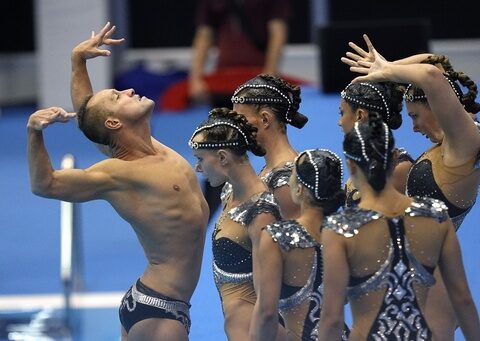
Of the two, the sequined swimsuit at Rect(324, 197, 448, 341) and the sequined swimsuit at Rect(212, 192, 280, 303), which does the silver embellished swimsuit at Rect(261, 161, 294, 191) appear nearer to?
the sequined swimsuit at Rect(212, 192, 280, 303)

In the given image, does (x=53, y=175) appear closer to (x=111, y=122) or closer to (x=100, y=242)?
(x=111, y=122)

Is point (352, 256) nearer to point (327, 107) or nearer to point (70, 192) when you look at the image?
point (70, 192)

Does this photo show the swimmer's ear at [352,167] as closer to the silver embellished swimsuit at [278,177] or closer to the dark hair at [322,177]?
the dark hair at [322,177]

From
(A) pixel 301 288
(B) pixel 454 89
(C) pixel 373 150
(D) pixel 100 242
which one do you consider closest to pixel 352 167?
(C) pixel 373 150

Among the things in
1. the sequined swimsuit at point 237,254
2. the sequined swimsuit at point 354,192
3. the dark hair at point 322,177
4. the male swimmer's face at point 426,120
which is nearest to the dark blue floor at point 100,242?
→ the sequined swimsuit at point 237,254

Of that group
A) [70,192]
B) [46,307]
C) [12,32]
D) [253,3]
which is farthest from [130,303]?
[12,32]

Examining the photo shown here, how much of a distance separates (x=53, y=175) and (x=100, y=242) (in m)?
5.99

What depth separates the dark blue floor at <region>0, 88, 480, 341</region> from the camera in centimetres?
696

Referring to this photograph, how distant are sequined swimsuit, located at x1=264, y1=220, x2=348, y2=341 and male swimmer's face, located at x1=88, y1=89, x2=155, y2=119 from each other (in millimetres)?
925

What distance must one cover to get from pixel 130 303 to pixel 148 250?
244 millimetres

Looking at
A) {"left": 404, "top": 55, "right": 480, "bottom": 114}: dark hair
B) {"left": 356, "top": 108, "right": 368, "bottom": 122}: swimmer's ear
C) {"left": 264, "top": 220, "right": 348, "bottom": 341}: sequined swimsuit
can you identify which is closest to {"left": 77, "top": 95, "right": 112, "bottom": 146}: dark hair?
{"left": 264, "top": 220, "right": 348, "bottom": 341}: sequined swimsuit

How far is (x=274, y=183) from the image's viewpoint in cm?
498

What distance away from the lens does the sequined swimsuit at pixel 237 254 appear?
15.1 feet

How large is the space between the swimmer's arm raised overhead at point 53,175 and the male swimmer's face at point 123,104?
303mm
